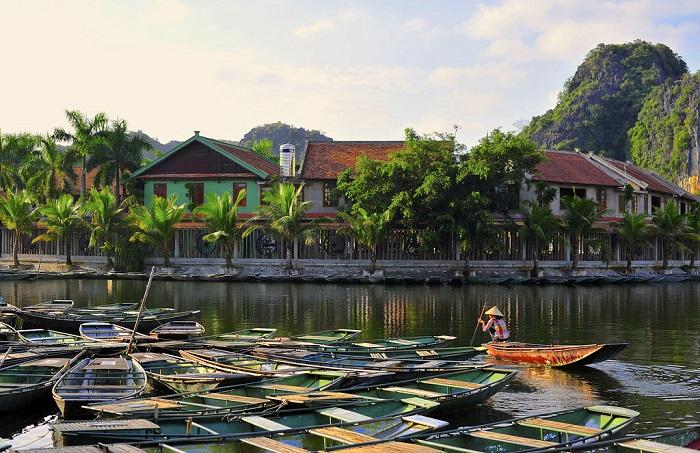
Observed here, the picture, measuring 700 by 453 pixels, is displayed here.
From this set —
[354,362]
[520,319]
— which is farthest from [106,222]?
[354,362]

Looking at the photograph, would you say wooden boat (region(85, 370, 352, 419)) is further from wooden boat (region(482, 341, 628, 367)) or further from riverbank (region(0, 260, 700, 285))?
riverbank (region(0, 260, 700, 285))

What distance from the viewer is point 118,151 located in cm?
5547

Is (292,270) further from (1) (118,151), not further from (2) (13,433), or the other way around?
(2) (13,433)

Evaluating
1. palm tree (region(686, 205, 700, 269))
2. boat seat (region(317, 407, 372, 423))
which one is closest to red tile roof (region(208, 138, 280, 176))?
palm tree (region(686, 205, 700, 269))

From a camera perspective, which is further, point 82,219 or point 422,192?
point 82,219

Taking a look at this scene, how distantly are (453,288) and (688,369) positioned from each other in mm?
22740

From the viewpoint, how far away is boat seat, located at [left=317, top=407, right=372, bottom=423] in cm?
1236

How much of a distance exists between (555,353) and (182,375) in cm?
906

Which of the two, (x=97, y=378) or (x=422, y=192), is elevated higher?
(x=422, y=192)

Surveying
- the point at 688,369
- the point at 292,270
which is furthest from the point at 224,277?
the point at 688,369

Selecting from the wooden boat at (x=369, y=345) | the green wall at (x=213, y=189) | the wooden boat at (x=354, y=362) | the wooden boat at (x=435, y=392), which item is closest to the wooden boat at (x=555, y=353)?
the wooden boat at (x=369, y=345)

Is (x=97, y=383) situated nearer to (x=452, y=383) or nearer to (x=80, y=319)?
(x=452, y=383)

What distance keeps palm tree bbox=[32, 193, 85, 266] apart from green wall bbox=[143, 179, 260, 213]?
4.60 meters

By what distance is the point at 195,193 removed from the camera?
52281 millimetres
